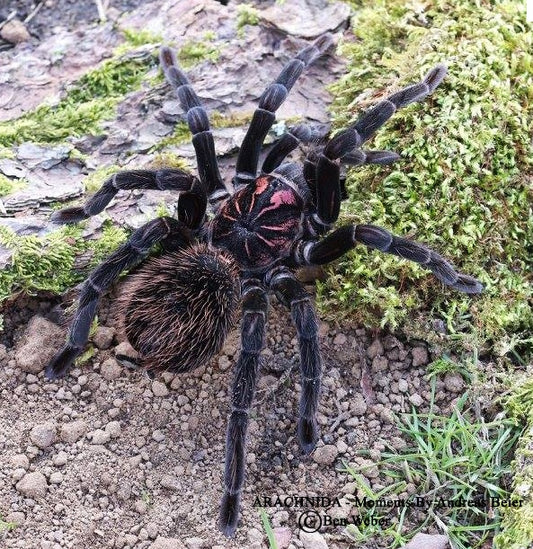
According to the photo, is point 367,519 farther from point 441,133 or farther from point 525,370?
point 441,133

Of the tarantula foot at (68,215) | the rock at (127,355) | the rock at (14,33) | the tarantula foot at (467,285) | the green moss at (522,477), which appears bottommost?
the green moss at (522,477)

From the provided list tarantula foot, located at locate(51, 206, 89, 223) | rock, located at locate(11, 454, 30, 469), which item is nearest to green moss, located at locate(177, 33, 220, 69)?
tarantula foot, located at locate(51, 206, 89, 223)

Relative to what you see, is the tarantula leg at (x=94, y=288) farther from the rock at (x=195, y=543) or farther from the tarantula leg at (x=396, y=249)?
the rock at (x=195, y=543)

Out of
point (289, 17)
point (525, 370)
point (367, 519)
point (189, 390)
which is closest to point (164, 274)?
point (189, 390)

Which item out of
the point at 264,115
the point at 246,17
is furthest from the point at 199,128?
the point at 246,17

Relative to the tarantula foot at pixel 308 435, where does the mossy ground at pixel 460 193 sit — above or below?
above

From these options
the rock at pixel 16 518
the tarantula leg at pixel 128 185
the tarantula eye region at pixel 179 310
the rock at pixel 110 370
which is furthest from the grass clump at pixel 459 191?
the rock at pixel 16 518
